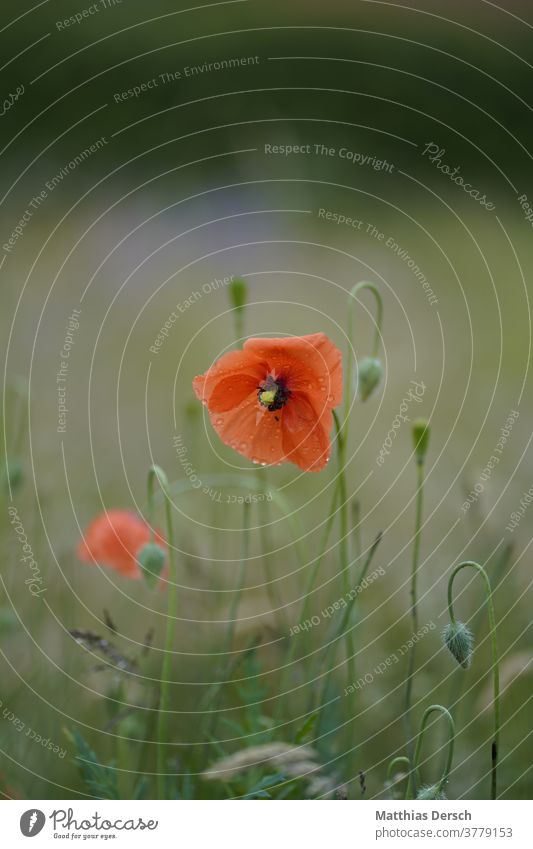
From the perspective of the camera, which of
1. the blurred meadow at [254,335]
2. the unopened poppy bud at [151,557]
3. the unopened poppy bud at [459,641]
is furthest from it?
the blurred meadow at [254,335]

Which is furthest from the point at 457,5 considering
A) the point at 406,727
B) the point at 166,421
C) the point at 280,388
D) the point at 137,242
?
the point at 406,727

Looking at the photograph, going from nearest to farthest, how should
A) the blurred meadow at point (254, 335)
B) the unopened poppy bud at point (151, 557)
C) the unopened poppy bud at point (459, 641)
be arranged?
the unopened poppy bud at point (459, 641)
the unopened poppy bud at point (151, 557)
the blurred meadow at point (254, 335)

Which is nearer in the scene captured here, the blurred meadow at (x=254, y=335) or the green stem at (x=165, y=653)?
the green stem at (x=165, y=653)

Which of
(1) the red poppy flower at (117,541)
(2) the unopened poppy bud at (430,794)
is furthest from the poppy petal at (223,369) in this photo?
(2) the unopened poppy bud at (430,794)

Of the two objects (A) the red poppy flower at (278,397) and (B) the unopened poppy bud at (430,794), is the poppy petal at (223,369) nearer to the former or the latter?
(A) the red poppy flower at (278,397)

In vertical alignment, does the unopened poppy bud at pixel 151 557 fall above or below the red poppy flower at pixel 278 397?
below

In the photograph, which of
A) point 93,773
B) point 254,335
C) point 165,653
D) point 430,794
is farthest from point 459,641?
point 254,335

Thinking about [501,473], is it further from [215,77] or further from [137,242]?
[215,77]
